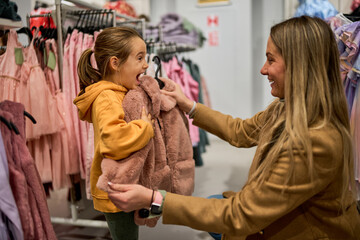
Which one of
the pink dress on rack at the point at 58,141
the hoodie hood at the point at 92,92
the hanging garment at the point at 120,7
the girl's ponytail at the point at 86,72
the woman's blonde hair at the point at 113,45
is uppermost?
the hanging garment at the point at 120,7

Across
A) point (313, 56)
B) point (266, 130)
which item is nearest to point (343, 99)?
point (313, 56)

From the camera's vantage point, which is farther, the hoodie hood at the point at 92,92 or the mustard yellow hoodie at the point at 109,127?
the hoodie hood at the point at 92,92

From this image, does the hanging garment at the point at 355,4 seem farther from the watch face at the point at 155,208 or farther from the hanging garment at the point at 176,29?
the watch face at the point at 155,208

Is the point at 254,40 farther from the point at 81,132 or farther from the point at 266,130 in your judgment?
the point at 266,130

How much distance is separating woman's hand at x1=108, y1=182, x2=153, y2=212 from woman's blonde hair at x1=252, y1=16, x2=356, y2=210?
15.6 inches

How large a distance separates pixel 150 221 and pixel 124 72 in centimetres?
64

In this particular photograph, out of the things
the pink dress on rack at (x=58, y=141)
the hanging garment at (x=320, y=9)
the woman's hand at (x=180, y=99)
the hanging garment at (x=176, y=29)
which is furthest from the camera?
the hanging garment at (x=176, y=29)

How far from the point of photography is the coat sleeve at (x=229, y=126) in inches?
65.2

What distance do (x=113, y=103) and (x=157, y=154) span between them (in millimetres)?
295

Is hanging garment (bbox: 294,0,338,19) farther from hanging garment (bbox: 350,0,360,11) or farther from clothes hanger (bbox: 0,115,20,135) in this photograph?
clothes hanger (bbox: 0,115,20,135)

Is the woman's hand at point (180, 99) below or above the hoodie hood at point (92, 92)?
below

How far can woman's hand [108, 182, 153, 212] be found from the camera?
110cm

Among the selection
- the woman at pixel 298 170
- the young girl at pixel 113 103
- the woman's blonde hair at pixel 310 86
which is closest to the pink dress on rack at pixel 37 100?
the young girl at pixel 113 103

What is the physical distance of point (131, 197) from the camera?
→ 3.59 feet
